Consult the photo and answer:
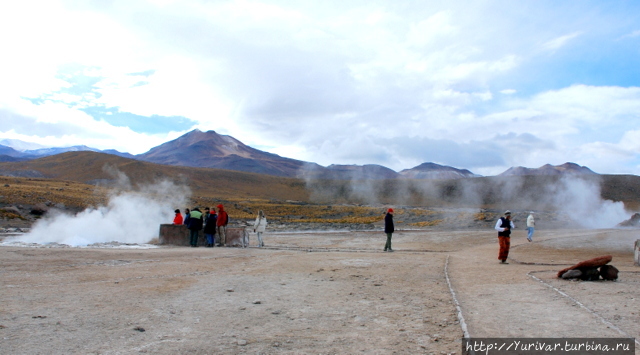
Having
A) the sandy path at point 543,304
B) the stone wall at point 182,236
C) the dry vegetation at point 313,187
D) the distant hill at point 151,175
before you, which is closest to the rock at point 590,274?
the sandy path at point 543,304

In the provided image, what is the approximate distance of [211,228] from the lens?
1956 cm

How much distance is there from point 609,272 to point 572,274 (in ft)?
2.29

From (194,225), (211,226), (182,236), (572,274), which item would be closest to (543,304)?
(572,274)

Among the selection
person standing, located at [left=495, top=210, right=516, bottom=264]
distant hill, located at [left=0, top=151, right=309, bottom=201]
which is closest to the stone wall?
person standing, located at [left=495, top=210, right=516, bottom=264]

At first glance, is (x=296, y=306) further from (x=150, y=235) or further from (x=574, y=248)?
(x=150, y=235)

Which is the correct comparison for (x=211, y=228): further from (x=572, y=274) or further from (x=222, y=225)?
(x=572, y=274)

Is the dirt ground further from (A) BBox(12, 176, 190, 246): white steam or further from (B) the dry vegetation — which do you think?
(B) the dry vegetation

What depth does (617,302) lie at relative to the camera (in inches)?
291

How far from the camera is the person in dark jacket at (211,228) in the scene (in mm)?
19469

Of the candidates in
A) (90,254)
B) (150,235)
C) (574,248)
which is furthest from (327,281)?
(150,235)

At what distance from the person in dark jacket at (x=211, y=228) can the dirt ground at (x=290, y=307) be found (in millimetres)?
6810

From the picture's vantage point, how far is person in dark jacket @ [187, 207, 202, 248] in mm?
19252

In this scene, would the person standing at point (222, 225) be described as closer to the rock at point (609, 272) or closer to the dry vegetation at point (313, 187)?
the rock at point (609, 272)

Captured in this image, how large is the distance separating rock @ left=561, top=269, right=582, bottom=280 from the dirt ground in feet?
1.21
